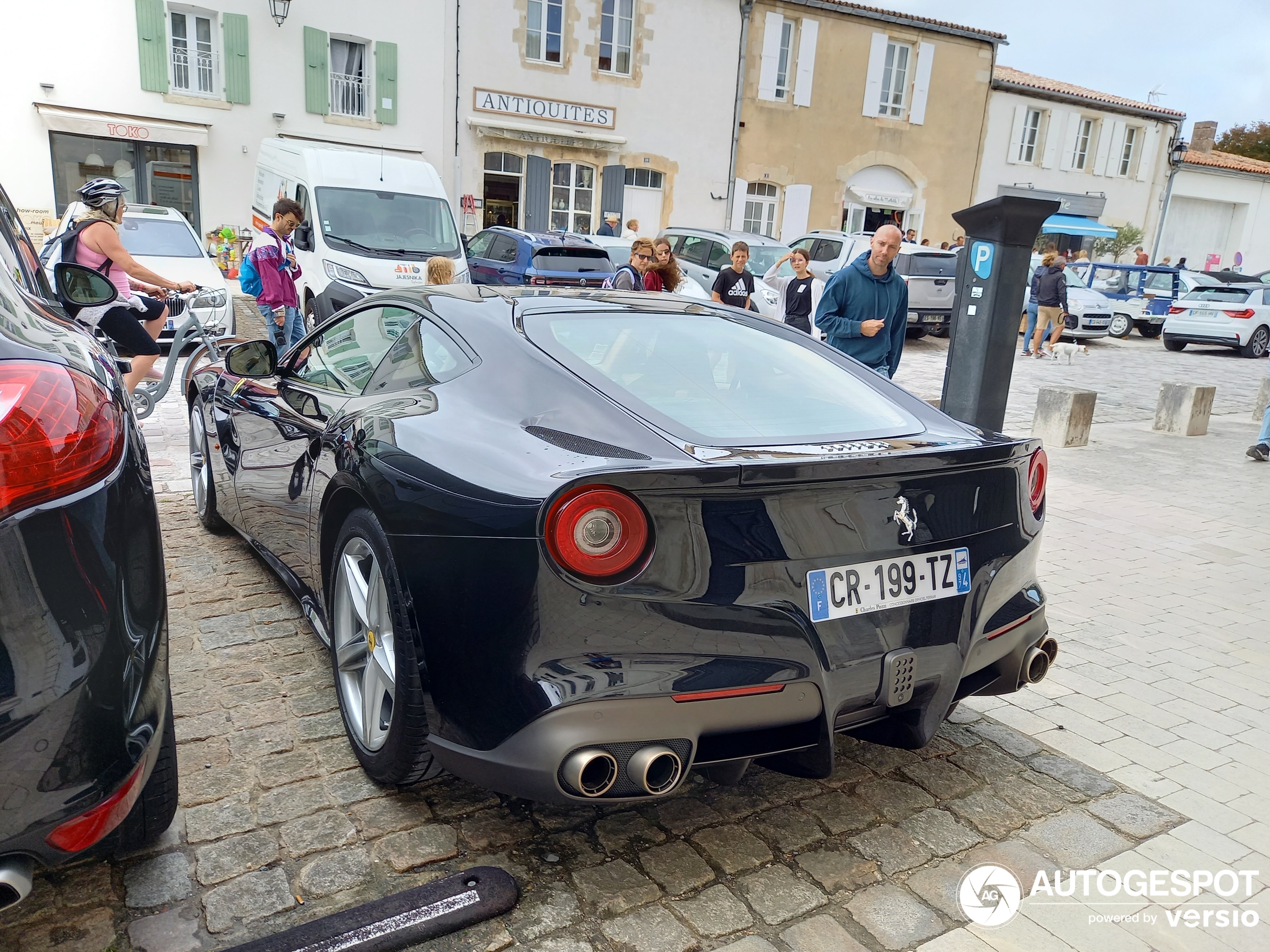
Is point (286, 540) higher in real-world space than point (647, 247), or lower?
lower

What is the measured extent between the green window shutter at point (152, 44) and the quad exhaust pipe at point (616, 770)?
22.1 metres

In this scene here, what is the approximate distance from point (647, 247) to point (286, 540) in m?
6.03

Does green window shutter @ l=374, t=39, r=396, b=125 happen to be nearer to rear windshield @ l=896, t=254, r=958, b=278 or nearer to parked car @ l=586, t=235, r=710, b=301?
parked car @ l=586, t=235, r=710, b=301

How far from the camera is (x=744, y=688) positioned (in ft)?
7.38

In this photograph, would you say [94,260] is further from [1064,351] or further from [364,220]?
[1064,351]

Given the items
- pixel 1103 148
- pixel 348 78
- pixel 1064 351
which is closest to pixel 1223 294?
pixel 1064 351

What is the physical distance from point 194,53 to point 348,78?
3.19 meters

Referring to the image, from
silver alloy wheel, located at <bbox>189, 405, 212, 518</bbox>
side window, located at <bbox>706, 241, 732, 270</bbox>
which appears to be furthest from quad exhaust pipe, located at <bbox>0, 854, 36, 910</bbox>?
side window, located at <bbox>706, 241, 732, 270</bbox>

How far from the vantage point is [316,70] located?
850 inches

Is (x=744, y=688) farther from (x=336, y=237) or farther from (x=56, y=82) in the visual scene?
(x=56, y=82)

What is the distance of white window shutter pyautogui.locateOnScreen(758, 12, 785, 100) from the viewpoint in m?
27.0

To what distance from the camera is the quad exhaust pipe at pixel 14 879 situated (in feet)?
5.57

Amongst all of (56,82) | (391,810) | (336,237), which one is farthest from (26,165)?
(391,810)

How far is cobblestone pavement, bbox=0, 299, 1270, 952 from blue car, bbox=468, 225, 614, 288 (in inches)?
450
